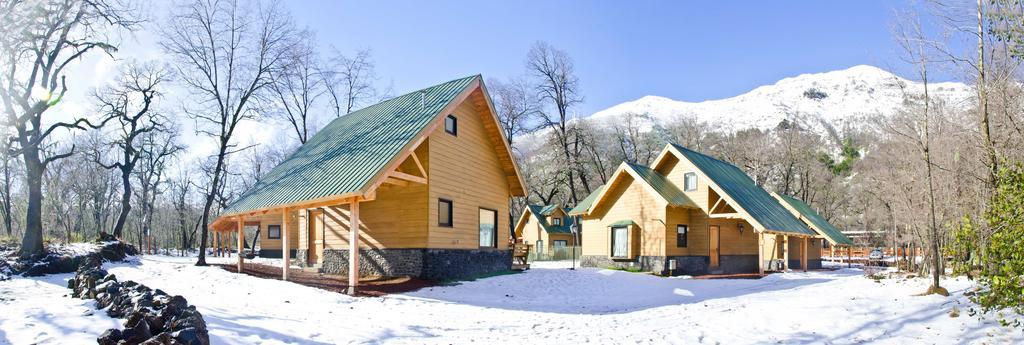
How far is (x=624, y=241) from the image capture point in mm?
24875

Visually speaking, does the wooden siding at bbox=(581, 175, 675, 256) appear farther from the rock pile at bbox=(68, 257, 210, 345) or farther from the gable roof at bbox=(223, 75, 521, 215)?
the rock pile at bbox=(68, 257, 210, 345)

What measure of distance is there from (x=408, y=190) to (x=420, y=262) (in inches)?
83.2

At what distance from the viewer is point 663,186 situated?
82.2ft

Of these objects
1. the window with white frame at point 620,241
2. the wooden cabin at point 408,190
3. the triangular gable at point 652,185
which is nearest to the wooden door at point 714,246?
the triangular gable at point 652,185

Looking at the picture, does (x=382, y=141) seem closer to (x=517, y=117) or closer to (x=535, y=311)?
(x=535, y=311)

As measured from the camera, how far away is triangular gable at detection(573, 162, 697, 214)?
941 inches

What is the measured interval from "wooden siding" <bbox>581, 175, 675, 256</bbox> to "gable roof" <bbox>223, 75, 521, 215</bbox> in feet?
24.5

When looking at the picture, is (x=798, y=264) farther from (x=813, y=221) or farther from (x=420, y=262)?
(x=420, y=262)

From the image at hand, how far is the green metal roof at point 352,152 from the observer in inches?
562

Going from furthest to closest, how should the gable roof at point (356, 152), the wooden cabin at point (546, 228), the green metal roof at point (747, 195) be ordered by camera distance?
the wooden cabin at point (546, 228) → the green metal roof at point (747, 195) → the gable roof at point (356, 152)

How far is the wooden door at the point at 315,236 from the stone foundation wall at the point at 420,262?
2.48 ft

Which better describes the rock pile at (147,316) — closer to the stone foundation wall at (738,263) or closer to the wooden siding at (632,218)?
the wooden siding at (632,218)

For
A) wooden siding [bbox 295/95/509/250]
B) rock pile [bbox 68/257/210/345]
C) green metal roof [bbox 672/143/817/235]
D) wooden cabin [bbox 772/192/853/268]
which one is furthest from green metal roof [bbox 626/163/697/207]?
rock pile [bbox 68/257/210/345]

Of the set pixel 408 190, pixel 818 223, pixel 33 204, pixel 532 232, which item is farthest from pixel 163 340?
pixel 532 232
